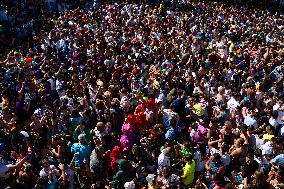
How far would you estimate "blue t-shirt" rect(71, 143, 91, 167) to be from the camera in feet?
25.9

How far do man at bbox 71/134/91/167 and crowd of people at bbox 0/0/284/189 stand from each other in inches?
0.8

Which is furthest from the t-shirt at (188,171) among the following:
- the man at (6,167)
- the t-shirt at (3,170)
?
the t-shirt at (3,170)

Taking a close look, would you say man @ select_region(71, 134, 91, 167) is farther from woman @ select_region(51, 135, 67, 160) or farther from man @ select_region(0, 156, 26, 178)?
man @ select_region(0, 156, 26, 178)

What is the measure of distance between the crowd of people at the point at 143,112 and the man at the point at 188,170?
0.06 ft

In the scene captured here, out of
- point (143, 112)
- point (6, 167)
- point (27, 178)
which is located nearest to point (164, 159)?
point (143, 112)

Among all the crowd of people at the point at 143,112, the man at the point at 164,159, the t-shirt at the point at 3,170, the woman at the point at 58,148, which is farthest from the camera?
the woman at the point at 58,148

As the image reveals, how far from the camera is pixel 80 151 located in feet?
26.1

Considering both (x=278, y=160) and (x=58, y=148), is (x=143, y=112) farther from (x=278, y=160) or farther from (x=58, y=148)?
(x=278, y=160)

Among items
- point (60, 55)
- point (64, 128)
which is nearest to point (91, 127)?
point (64, 128)

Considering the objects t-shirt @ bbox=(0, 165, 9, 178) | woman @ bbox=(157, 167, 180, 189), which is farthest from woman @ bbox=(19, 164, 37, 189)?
woman @ bbox=(157, 167, 180, 189)

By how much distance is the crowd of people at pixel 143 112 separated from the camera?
7707 millimetres

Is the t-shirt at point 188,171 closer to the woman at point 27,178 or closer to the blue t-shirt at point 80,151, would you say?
the blue t-shirt at point 80,151

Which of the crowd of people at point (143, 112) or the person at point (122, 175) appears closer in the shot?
the person at point (122, 175)

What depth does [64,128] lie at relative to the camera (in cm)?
922
